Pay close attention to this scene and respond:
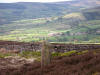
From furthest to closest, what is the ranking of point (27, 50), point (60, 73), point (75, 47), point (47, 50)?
point (27, 50)
point (75, 47)
point (47, 50)
point (60, 73)

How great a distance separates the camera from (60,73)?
53.6 feet

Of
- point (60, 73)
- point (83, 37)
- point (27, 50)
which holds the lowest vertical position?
point (83, 37)

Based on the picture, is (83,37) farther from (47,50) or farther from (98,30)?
(47,50)

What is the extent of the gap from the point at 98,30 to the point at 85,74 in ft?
620

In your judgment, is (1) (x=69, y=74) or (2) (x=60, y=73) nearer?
(1) (x=69, y=74)

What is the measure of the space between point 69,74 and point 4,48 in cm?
3360

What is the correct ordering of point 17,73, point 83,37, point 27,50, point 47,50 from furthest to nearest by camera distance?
point 83,37, point 27,50, point 47,50, point 17,73

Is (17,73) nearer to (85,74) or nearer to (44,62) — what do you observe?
(44,62)

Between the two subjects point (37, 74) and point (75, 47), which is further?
point (75, 47)

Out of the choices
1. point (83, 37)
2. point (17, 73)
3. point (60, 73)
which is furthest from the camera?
point (83, 37)

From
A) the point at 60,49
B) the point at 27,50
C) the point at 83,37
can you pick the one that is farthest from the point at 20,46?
the point at 83,37

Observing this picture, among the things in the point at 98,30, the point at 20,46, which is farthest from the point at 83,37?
the point at 20,46

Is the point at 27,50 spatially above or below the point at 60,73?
below

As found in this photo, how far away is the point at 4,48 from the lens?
46.8 m
